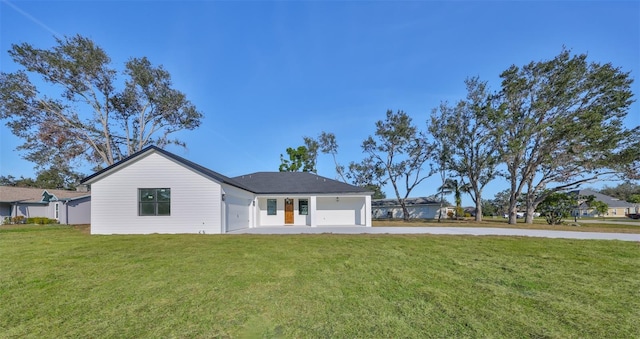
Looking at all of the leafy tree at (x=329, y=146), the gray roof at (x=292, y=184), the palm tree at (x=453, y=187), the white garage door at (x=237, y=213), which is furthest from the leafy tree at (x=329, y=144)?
the white garage door at (x=237, y=213)

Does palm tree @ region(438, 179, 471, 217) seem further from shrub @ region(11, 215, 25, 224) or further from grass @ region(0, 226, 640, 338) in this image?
shrub @ region(11, 215, 25, 224)

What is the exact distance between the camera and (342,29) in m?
15.1

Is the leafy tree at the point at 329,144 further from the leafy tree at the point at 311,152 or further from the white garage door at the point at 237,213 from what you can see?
the white garage door at the point at 237,213

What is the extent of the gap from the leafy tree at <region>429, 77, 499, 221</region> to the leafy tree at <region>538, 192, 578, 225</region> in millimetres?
5051

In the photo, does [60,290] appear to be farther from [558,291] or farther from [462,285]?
[558,291]

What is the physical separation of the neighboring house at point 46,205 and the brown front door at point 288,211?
18.1 metres

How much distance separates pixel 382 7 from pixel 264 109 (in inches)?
516

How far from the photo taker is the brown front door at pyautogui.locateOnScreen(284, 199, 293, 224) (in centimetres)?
1928

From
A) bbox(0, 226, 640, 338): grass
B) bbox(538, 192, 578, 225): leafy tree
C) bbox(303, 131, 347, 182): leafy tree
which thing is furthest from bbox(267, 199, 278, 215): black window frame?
bbox(538, 192, 578, 225): leafy tree

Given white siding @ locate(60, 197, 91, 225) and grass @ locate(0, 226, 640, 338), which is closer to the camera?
grass @ locate(0, 226, 640, 338)

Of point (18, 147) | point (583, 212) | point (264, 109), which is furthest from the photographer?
point (583, 212)

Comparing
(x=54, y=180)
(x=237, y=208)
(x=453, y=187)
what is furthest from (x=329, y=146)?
(x=54, y=180)

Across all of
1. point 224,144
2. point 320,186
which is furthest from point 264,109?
point 224,144

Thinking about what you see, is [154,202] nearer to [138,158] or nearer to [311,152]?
[138,158]
